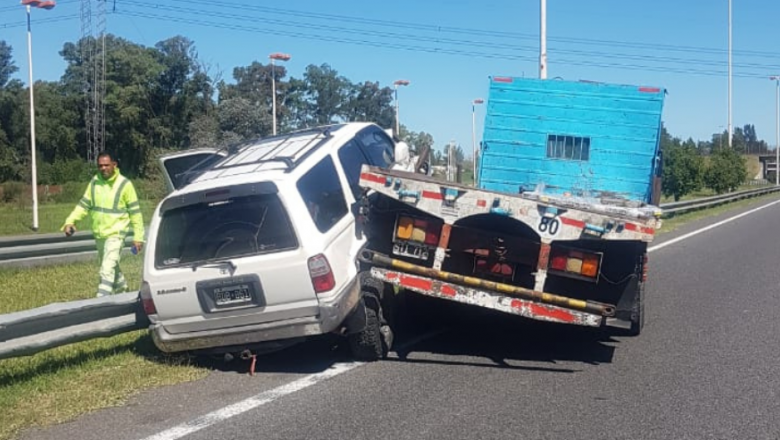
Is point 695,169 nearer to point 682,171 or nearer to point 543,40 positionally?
point 682,171

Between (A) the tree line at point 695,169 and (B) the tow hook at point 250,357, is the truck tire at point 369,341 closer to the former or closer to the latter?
(B) the tow hook at point 250,357

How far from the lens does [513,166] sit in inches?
384

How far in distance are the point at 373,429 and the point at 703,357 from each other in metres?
Answer: 3.44

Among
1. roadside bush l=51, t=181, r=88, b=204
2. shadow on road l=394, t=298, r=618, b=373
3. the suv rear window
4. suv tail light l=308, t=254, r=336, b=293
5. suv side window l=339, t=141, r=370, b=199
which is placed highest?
suv side window l=339, t=141, r=370, b=199

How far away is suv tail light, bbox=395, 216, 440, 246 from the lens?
708 cm

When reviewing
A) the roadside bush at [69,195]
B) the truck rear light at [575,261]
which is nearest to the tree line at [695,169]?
the roadside bush at [69,195]

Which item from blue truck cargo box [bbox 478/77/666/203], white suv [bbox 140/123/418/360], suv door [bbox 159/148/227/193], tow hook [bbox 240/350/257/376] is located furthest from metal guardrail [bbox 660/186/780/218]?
tow hook [bbox 240/350/257/376]

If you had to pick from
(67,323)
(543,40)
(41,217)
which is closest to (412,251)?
(67,323)

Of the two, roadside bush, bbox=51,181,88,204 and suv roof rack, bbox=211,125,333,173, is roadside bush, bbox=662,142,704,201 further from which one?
suv roof rack, bbox=211,125,333,173

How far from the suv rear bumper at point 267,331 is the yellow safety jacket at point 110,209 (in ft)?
8.51

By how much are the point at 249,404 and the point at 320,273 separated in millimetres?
1104

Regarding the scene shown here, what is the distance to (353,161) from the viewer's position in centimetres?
799

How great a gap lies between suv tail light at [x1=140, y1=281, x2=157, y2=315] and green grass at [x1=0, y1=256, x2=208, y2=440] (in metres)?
0.54

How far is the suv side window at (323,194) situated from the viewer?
22.5 feet
